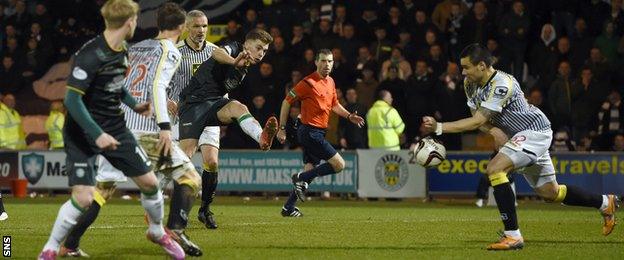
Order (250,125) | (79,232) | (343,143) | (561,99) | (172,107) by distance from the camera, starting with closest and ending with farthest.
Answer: (79,232) < (172,107) < (250,125) < (561,99) < (343,143)

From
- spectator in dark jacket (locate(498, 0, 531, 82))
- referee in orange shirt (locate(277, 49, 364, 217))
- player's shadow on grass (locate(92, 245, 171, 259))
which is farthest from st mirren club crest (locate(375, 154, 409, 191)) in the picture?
player's shadow on grass (locate(92, 245, 171, 259))

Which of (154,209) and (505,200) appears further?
(505,200)

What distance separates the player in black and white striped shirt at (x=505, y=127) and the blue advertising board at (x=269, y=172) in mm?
10448

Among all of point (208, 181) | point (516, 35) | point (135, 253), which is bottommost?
point (135, 253)

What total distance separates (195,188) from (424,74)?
13.5 meters

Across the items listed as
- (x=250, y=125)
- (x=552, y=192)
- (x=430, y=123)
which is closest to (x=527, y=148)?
(x=552, y=192)

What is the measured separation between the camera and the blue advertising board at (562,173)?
21.5 metres

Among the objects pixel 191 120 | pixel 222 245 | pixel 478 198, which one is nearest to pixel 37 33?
pixel 478 198

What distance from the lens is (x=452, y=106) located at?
77.0ft

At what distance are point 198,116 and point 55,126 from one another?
12.4 meters

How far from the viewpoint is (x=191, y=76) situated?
45.9ft

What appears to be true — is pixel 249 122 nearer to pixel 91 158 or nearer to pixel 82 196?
pixel 91 158

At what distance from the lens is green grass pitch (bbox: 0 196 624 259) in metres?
10.9

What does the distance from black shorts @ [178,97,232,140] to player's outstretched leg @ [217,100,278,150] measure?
0.07 metres
